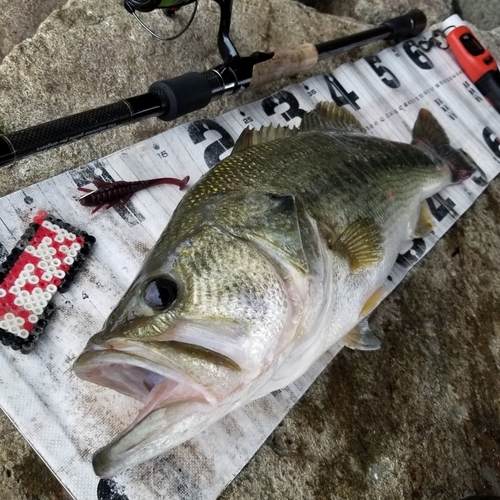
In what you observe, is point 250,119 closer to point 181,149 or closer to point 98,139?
point 181,149

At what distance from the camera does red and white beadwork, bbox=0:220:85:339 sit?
1677 millimetres

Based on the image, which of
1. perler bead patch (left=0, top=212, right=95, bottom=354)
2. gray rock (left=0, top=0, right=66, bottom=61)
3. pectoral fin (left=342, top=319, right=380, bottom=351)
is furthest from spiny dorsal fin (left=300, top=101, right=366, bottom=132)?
gray rock (left=0, top=0, right=66, bottom=61)

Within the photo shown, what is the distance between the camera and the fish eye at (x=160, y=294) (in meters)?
1.27

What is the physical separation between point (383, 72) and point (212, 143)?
4.71ft

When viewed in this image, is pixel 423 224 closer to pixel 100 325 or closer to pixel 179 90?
pixel 179 90

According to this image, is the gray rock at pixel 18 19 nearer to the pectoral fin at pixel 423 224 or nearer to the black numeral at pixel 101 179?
the black numeral at pixel 101 179

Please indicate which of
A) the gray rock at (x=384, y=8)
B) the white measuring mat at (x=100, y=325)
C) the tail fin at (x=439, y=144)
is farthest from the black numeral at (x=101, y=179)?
the gray rock at (x=384, y=8)

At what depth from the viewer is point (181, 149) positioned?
2.31 m

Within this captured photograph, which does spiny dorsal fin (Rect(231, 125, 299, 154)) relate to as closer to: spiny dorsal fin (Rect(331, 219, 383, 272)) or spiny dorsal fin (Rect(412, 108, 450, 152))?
spiny dorsal fin (Rect(331, 219, 383, 272))

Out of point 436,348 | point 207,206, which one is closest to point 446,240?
point 436,348

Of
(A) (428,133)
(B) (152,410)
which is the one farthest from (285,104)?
(B) (152,410)

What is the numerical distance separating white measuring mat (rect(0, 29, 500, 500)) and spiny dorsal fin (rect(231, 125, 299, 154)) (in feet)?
1.31

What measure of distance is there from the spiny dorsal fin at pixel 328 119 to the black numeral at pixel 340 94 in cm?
58

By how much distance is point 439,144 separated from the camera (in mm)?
2783
